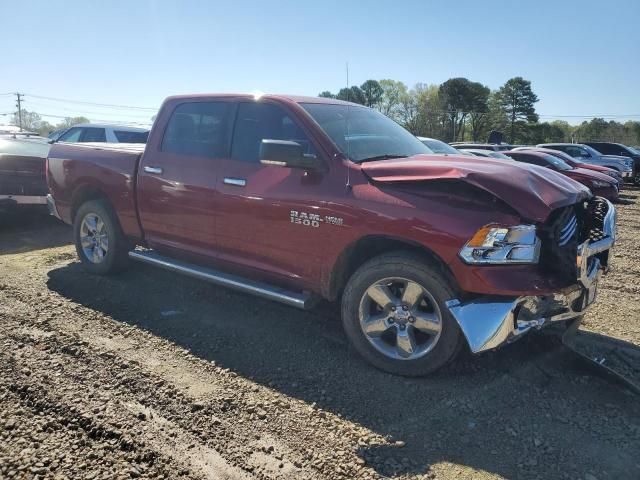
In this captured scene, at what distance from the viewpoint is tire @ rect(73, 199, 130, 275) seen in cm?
557

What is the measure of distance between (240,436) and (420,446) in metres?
0.99

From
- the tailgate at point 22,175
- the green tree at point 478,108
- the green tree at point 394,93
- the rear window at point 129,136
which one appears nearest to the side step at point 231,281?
the tailgate at point 22,175

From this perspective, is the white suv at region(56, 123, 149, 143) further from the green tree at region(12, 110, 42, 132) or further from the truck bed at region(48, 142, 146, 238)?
the green tree at region(12, 110, 42, 132)

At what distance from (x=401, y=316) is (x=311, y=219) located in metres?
0.97

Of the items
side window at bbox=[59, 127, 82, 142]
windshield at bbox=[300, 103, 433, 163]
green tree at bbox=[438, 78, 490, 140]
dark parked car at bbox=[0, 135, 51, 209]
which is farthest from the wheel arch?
green tree at bbox=[438, 78, 490, 140]

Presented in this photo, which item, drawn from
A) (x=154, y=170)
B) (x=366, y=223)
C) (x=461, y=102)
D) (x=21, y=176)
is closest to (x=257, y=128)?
(x=154, y=170)

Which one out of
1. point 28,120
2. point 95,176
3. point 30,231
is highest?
point 28,120

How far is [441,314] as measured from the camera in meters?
3.38

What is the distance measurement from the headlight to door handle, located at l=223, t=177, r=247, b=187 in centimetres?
194

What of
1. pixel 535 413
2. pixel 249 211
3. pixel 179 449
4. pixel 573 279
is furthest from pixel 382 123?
pixel 179 449

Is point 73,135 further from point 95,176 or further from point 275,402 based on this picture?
point 275,402

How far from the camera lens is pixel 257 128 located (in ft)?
14.5

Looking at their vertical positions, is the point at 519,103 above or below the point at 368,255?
above

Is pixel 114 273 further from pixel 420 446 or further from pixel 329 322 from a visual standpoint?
pixel 420 446
